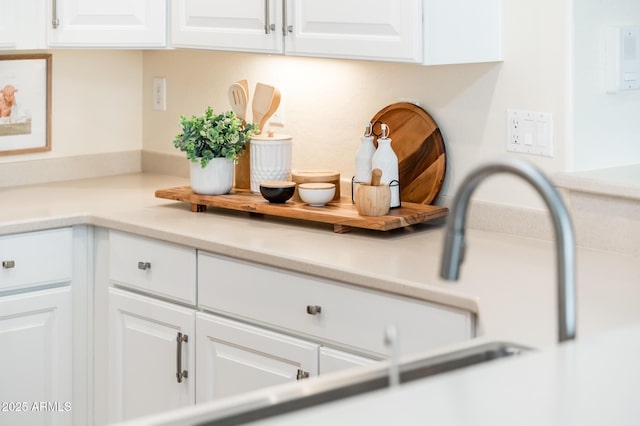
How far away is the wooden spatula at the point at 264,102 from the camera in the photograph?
9.96ft

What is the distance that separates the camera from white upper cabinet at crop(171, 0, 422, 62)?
8.27 ft

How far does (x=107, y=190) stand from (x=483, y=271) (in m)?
1.53

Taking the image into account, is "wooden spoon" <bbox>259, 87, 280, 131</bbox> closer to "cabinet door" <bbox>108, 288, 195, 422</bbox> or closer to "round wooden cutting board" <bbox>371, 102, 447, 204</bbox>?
"round wooden cutting board" <bbox>371, 102, 447, 204</bbox>

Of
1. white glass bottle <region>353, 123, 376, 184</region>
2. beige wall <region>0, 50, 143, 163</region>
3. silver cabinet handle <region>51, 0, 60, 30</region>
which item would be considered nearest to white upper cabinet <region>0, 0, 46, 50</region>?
silver cabinet handle <region>51, 0, 60, 30</region>

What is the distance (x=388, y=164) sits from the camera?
108 inches

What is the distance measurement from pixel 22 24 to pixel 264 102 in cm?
75

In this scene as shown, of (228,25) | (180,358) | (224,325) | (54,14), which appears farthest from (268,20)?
(180,358)

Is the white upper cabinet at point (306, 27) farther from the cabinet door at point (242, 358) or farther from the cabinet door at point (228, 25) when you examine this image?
the cabinet door at point (242, 358)

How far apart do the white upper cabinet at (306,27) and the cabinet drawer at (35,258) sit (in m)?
0.70

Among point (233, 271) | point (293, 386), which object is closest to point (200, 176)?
point (233, 271)

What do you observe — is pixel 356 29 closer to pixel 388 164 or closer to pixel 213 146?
pixel 388 164

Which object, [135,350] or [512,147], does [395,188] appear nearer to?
[512,147]

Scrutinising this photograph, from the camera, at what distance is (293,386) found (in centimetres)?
135

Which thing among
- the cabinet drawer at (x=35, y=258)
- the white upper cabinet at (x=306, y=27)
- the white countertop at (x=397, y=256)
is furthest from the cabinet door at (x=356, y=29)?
the cabinet drawer at (x=35, y=258)
